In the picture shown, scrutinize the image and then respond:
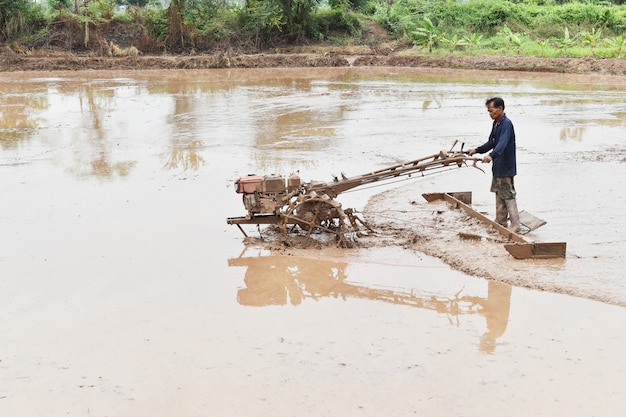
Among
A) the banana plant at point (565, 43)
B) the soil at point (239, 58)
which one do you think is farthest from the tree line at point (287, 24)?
the banana plant at point (565, 43)

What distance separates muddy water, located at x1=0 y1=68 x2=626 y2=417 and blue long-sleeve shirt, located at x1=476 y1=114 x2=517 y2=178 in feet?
2.97

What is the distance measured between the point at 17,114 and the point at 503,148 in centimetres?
1447

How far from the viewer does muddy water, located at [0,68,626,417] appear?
15.3 feet

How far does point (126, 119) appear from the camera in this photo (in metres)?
16.7

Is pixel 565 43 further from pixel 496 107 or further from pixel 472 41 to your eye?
pixel 496 107

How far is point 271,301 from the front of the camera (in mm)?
6277

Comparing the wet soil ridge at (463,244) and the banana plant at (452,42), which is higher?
the banana plant at (452,42)

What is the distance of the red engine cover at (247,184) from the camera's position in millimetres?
7273

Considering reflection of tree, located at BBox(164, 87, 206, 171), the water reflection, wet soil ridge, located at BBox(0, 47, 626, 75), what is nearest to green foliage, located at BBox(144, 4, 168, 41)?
wet soil ridge, located at BBox(0, 47, 626, 75)

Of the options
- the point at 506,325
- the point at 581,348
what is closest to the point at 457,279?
the point at 506,325

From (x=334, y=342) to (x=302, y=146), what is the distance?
26.4 feet

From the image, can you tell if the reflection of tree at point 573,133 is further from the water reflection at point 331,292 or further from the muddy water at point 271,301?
the water reflection at point 331,292

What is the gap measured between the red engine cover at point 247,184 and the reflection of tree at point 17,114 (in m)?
8.08

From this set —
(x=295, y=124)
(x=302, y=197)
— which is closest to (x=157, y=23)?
(x=295, y=124)
